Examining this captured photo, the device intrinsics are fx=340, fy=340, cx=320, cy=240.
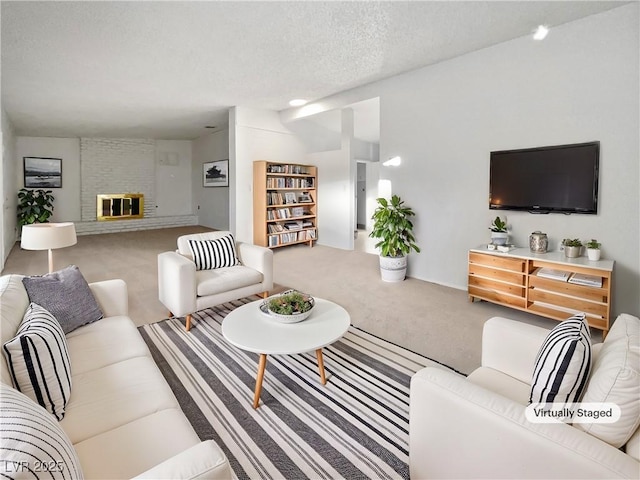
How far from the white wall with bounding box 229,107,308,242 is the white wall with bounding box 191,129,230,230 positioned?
8.00 ft

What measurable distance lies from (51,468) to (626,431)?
1.45 m

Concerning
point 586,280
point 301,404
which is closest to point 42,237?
point 301,404

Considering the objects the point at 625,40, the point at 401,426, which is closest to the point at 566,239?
the point at 625,40

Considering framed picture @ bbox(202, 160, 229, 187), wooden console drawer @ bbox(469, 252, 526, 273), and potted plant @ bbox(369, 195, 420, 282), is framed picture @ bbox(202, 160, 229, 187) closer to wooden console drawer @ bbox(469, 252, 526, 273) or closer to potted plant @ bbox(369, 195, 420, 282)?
potted plant @ bbox(369, 195, 420, 282)

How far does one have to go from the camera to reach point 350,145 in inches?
251

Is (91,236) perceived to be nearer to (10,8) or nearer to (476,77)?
(10,8)

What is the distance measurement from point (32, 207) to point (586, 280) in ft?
32.5

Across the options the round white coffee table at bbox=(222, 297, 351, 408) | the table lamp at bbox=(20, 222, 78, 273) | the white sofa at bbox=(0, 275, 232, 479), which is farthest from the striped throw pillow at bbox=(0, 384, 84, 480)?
the table lamp at bbox=(20, 222, 78, 273)

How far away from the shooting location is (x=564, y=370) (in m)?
1.08

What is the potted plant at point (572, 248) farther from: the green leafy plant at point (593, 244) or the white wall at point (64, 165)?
the white wall at point (64, 165)

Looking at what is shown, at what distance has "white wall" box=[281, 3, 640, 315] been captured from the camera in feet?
9.52

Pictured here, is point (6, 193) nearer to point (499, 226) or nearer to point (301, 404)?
point (301, 404)

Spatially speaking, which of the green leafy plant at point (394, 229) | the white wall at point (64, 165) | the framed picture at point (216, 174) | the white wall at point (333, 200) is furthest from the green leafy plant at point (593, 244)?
the white wall at point (64, 165)

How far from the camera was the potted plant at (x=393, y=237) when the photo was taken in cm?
431
